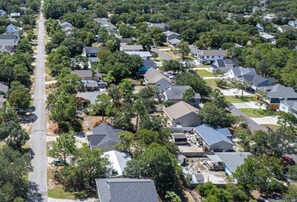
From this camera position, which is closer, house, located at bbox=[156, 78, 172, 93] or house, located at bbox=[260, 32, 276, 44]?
house, located at bbox=[156, 78, 172, 93]

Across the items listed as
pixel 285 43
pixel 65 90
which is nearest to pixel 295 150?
pixel 65 90

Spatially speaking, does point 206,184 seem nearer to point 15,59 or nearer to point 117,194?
point 117,194

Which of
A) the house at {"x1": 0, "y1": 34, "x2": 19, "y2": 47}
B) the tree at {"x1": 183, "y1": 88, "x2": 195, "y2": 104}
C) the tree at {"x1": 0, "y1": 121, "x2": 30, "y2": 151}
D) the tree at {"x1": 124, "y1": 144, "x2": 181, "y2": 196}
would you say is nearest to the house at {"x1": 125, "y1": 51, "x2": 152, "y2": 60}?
the house at {"x1": 0, "y1": 34, "x2": 19, "y2": 47}

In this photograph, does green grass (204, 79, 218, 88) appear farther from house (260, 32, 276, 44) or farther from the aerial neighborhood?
house (260, 32, 276, 44)

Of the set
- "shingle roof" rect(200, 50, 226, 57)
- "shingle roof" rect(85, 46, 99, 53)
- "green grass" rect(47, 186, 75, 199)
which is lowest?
"shingle roof" rect(200, 50, 226, 57)

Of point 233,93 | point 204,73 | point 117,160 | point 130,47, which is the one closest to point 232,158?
point 117,160

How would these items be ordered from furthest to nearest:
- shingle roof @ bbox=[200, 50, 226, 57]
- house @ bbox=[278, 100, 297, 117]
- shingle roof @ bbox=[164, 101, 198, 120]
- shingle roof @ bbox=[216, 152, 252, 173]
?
1. shingle roof @ bbox=[200, 50, 226, 57]
2. house @ bbox=[278, 100, 297, 117]
3. shingle roof @ bbox=[164, 101, 198, 120]
4. shingle roof @ bbox=[216, 152, 252, 173]

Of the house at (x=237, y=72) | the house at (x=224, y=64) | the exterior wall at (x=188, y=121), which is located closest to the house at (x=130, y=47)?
the house at (x=224, y=64)
